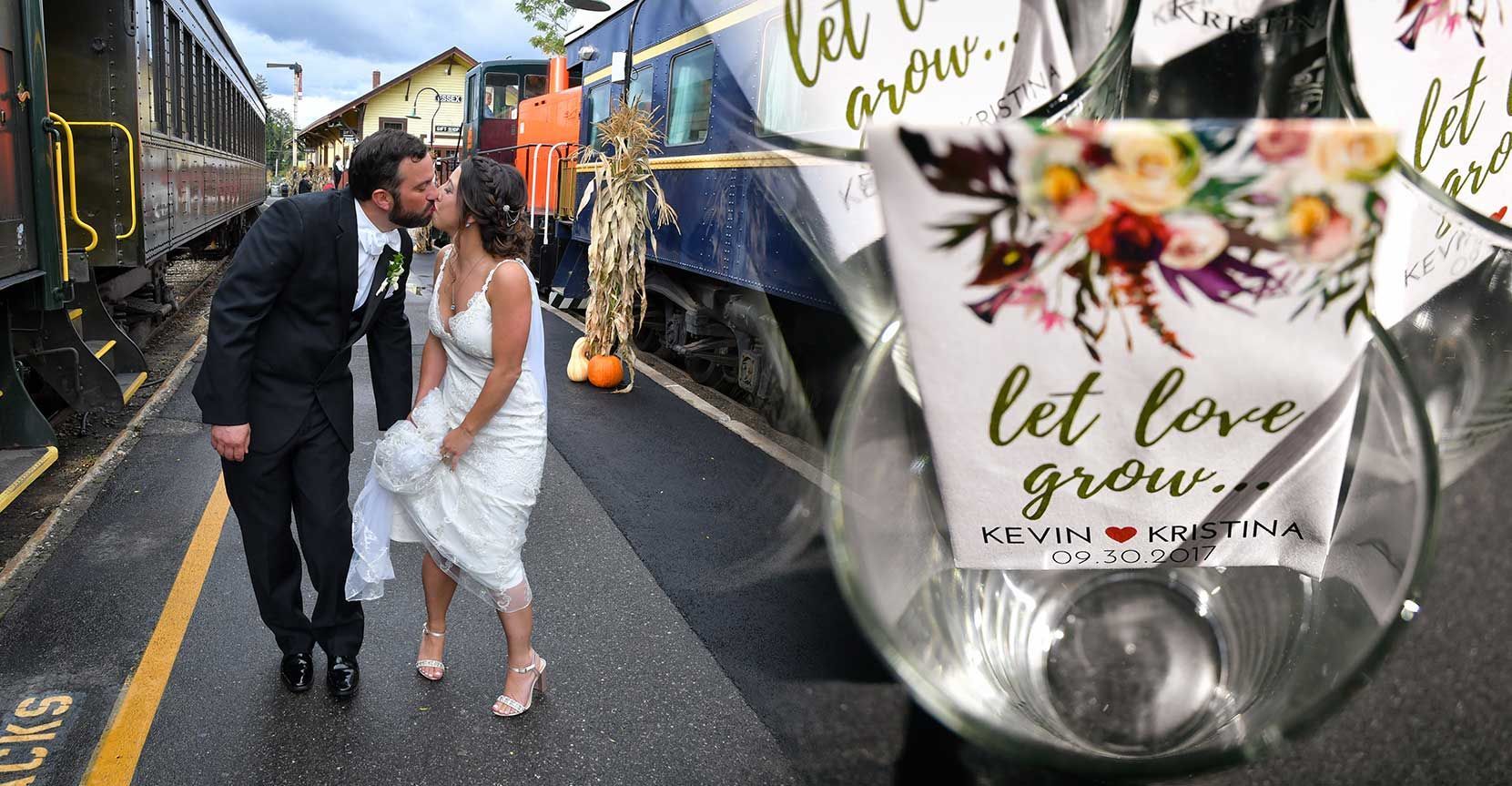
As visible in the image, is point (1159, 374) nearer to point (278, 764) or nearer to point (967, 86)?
point (967, 86)

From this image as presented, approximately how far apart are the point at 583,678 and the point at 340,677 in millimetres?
737

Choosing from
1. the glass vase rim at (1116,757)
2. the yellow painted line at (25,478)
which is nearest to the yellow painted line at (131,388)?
the yellow painted line at (25,478)

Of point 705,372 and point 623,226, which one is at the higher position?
point 623,226

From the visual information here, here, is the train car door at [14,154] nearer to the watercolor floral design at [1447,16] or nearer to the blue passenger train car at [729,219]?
the blue passenger train car at [729,219]

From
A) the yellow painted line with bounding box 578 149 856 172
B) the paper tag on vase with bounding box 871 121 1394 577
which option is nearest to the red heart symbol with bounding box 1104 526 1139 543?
the paper tag on vase with bounding box 871 121 1394 577

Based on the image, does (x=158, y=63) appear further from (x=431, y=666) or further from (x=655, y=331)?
(x=431, y=666)

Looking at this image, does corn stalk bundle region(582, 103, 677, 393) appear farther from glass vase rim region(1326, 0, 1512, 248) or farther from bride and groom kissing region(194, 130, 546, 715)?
glass vase rim region(1326, 0, 1512, 248)

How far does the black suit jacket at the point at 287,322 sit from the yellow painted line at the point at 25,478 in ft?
5.91

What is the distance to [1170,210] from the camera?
55.1 inches

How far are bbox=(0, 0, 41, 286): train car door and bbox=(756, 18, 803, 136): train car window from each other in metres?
3.33

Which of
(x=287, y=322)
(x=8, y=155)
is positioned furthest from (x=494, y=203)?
(x=8, y=155)

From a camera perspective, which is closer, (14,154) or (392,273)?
(392,273)

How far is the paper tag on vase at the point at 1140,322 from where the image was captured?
138cm

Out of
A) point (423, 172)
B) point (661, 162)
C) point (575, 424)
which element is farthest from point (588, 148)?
point (423, 172)
